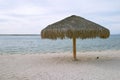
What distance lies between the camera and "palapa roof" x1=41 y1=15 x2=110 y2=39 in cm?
873

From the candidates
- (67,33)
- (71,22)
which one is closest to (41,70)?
(67,33)

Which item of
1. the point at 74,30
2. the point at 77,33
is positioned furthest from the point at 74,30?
the point at 77,33

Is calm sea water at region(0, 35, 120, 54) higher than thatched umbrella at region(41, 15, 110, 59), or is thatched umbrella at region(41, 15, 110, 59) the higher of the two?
thatched umbrella at region(41, 15, 110, 59)

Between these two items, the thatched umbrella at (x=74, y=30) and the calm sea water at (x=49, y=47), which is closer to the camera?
the thatched umbrella at (x=74, y=30)

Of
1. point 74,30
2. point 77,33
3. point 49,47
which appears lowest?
point 49,47

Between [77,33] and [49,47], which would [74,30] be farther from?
[49,47]

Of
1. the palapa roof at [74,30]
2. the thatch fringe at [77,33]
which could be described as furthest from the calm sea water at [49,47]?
the thatch fringe at [77,33]

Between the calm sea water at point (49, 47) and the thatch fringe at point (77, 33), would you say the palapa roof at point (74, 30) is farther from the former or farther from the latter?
the calm sea water at point (49, 47)

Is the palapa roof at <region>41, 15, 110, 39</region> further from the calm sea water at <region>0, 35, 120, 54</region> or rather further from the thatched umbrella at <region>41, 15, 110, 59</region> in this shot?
the calm sea water at <region>0, 35, 120, 54</region>

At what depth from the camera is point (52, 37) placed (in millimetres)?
9219

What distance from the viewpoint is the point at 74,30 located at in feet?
28.6

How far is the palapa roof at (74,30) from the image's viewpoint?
8.73 meters

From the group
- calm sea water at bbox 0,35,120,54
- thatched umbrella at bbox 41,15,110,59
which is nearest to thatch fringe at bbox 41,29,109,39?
thatched umbrella at bbox 41,15,110,59

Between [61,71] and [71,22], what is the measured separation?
2.43 metres
